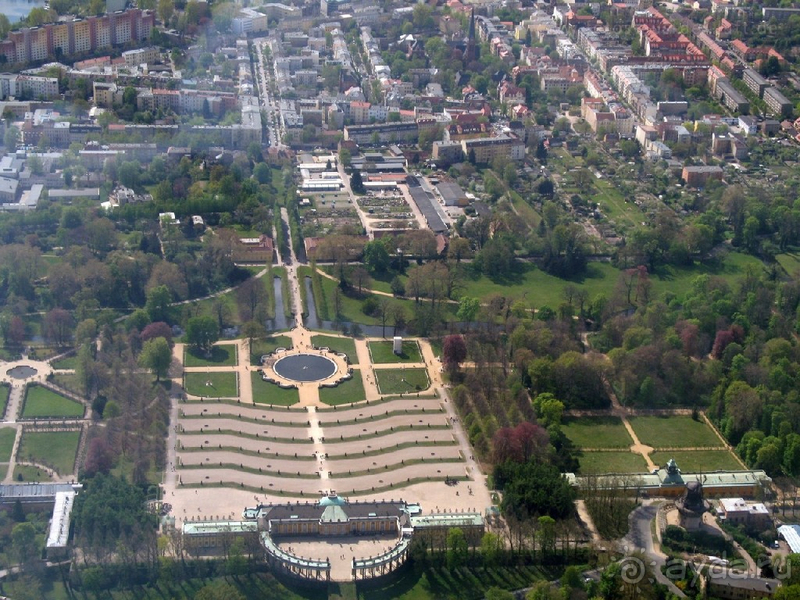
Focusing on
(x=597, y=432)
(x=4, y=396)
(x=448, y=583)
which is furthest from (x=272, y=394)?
(x=448, y=583)

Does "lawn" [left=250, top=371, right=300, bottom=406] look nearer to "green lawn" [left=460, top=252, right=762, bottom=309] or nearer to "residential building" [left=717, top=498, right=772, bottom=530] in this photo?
"green lawn" [left=460, top=252, right=762, bottom=309]

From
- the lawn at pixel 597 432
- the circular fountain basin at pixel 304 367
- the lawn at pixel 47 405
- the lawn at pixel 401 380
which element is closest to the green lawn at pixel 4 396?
the lawn at pixel 47 405

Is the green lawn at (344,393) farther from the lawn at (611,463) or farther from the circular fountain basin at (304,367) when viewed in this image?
the lawn at (611,463)

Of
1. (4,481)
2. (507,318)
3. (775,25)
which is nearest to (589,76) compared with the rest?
A: (775,25)

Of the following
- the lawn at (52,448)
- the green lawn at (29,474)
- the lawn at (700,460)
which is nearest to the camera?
the green lawn at (29,474)

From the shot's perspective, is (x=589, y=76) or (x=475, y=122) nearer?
(x=475, y=122)

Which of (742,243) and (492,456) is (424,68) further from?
(492,456)

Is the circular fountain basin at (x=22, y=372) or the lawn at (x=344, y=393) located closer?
the lawn at (x=344, y=393)
